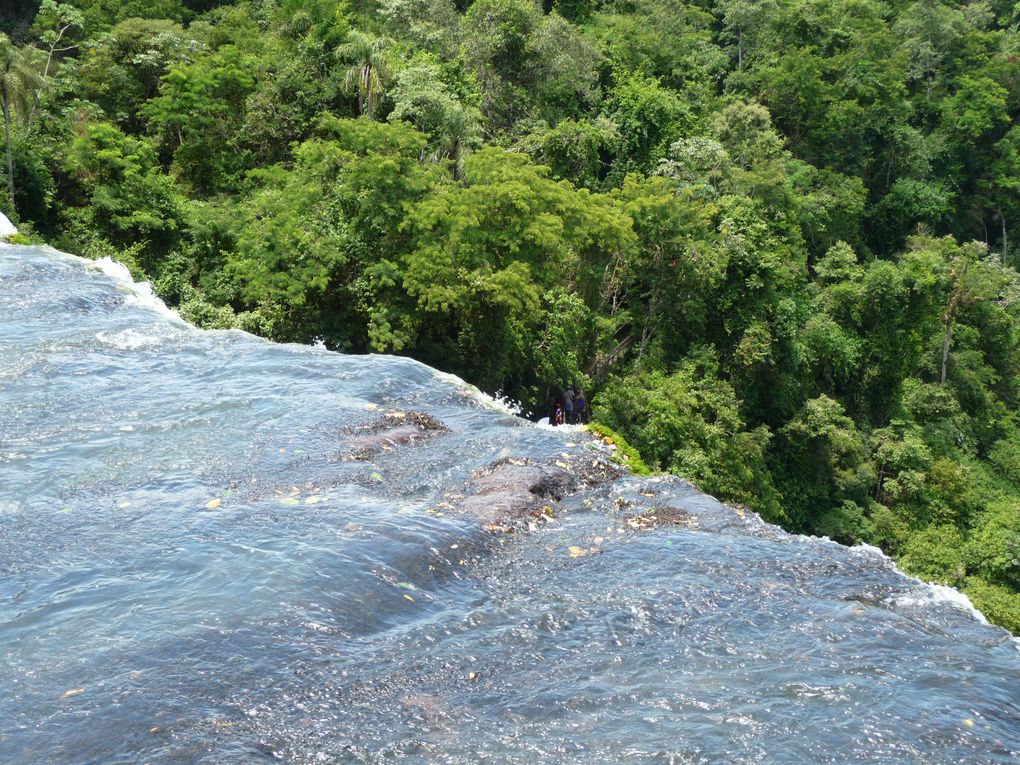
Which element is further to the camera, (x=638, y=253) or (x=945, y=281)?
(x=945, y=281)

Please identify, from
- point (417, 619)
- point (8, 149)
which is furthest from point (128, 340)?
point (8, 149)

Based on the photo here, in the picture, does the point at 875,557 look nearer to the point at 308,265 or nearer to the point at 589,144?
the point at 308,265

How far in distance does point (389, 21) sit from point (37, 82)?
11.4 metres

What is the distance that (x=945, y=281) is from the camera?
25594 mm

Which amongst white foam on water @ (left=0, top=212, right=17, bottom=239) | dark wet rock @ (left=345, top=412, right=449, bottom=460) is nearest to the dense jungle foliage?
white foam on water @ (left=0, top=212, right=17, bottom=239)

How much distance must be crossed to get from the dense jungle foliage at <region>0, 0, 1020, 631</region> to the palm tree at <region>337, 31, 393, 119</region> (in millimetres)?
84

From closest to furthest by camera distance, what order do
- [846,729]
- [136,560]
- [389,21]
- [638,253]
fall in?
[846,729]
[136,560]
[638,253]
[389,21]

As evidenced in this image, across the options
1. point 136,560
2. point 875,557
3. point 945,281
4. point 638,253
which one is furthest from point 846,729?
point 945,281

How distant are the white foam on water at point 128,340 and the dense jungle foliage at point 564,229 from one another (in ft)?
19.4

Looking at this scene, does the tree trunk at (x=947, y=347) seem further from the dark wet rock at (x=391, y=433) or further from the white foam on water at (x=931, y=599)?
the white foam on water at (x=931, y=599)

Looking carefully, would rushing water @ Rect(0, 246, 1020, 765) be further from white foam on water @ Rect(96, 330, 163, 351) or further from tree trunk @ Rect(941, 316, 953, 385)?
tree trunk @ Rect(941, 316, 953, 385)

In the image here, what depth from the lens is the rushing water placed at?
15.3 ft

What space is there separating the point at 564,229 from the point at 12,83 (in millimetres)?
12997

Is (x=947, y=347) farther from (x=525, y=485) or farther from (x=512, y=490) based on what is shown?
(x=512, y=490)
